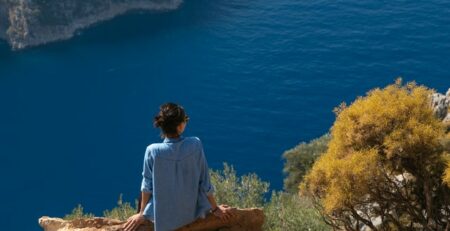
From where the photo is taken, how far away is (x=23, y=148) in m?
87.9

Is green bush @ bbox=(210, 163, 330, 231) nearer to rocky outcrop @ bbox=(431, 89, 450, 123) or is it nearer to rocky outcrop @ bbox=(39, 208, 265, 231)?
rocky outcrop @ bbox=(39, 208, 265, 231)

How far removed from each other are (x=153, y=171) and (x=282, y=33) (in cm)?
9340

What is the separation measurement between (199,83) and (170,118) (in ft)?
284

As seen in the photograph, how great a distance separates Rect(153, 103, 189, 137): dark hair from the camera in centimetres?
1130

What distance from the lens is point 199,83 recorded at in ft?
320

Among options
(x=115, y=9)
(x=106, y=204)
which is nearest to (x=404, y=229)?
(x=106, y=204)

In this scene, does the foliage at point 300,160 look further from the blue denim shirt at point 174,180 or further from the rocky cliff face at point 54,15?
the rocky cliff face at point 54,15

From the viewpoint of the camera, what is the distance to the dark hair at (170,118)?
37.1ft

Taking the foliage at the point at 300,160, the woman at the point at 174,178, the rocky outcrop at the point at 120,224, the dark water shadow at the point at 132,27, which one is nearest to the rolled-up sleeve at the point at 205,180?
the woman at the point at 174,178

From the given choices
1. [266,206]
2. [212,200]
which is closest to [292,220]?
[266,206]

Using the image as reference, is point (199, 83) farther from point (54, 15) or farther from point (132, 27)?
point (54, 15)

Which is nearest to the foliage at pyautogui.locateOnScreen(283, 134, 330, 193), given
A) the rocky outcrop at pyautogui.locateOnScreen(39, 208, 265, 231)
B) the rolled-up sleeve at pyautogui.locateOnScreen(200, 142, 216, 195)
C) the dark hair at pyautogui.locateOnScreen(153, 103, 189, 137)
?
the rocky outcrop at pyautogui.locateOnScreen(39, 208, 265, 231)

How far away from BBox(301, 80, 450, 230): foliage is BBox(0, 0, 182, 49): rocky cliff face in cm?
9967

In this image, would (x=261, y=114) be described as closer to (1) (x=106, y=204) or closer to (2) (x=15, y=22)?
(1) (x=106, y=204)
